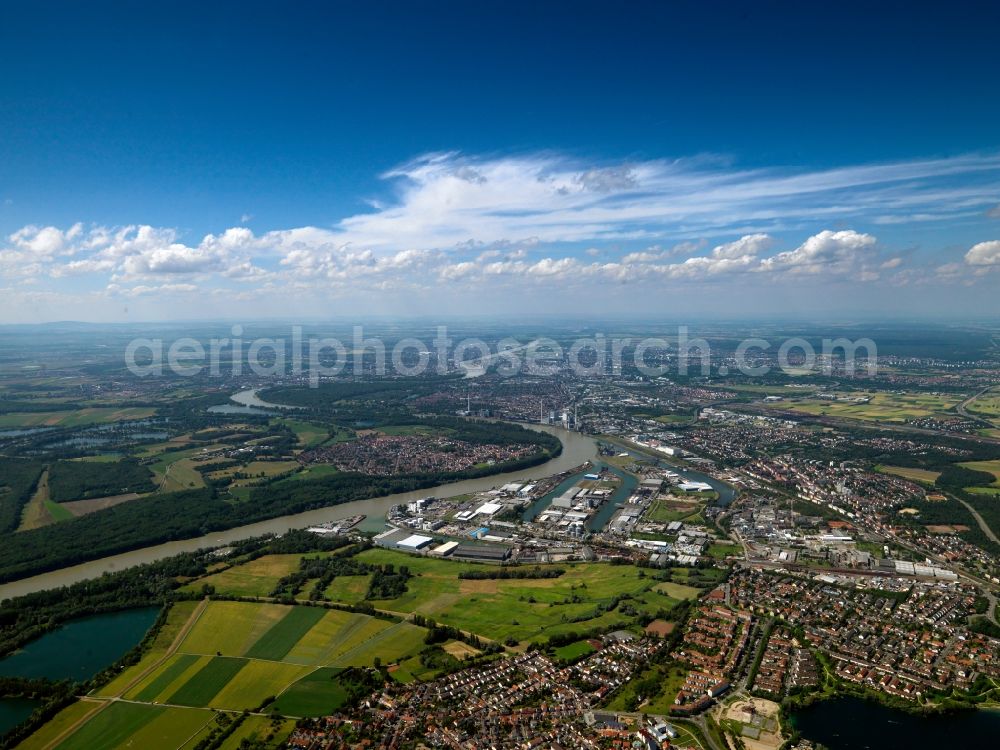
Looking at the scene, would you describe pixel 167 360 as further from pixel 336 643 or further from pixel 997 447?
pixel 997 447

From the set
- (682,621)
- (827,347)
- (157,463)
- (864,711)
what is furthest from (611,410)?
(827,347)

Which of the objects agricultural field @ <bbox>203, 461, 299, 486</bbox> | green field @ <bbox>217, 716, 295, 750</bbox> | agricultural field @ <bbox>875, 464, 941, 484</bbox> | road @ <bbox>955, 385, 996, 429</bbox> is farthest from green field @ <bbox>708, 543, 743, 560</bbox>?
road @ <bbox>955, 385, 996, 429</bbox>

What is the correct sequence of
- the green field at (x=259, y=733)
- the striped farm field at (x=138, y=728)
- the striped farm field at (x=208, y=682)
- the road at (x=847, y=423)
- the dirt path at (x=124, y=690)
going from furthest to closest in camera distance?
1. the road at (x=847, y=423)
2. the striped farm field at (x=208, y=682)
3. the dirt path at (x=124, y=690)
4. the striped farm field at (x=138, y=728)
5. the green field at (x=259, y=733)

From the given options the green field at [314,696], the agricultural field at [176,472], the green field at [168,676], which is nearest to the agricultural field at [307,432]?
the agricultural field at [176,472]

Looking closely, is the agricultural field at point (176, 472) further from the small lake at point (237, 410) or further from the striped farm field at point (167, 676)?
the striped farm field at point (167, 676)

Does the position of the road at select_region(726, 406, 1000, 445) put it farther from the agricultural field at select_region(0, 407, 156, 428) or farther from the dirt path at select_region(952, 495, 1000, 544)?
the agricultural field at select_region(0, 407, 156, 428)

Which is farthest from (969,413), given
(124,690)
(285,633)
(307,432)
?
(124,690)
